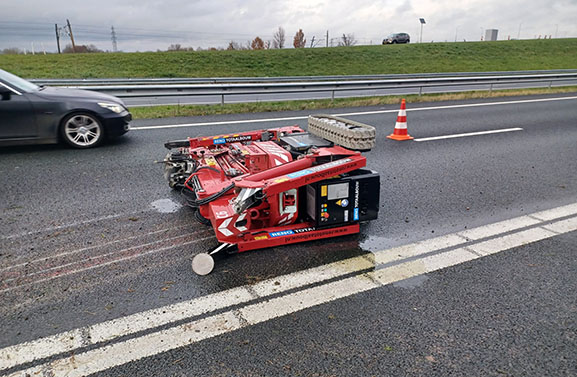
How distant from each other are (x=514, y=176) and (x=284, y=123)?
16.7 feet

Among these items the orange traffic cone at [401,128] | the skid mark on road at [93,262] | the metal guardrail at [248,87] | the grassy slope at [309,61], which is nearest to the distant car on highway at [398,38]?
the grassy slope at [309,61]

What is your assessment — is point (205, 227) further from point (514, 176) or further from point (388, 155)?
point (514, 176)

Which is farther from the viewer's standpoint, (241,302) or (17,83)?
(17,83)

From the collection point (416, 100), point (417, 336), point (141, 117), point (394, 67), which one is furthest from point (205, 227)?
point (394, 67)

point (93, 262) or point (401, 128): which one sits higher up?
point (401, 128)

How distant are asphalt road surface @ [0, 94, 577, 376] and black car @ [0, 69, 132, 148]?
3.49ft

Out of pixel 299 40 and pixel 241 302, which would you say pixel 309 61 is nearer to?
pixel 299 40

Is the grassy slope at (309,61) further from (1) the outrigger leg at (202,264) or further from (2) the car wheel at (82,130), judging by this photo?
(1) the outrigger leg at (202,264)

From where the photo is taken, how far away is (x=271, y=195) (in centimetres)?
358

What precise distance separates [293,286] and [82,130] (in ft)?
17.7

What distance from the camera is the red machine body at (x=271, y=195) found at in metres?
→ 3.62

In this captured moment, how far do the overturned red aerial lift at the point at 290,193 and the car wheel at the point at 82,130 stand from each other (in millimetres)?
3582

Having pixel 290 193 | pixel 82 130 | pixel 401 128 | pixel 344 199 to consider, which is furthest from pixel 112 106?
pixel 401 128

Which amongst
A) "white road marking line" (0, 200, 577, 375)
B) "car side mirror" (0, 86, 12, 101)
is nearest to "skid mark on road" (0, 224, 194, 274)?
"white road marking line" (0, 200, 577, 375)
